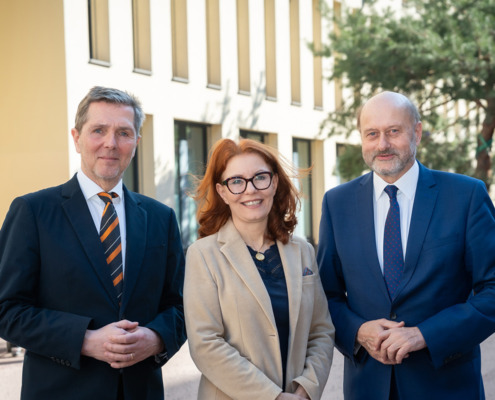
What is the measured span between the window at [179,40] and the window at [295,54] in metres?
4.71

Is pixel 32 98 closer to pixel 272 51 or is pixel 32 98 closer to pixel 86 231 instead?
pixel 272 51

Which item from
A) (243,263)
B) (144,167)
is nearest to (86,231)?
(243,263)

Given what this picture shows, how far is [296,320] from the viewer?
300 centimetres

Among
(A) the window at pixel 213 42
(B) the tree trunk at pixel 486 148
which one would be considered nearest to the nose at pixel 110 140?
(A) the window at pixel 213 42

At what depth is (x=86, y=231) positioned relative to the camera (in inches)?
118

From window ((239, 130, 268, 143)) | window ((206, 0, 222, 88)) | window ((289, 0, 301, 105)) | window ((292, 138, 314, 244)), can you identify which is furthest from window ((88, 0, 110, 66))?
window ((292, 138, 314, 244))

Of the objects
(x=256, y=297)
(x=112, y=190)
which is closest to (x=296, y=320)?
(x=256, y=297)

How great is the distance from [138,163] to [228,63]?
3341 mm

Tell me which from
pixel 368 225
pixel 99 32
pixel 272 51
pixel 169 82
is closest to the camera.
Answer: pixel 368 225

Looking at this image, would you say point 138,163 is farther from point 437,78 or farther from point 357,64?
point 437,78

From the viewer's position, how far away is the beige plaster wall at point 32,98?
11258 mm

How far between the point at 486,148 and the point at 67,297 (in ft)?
42.4

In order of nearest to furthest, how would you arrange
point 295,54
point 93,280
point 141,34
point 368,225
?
point 93,280 → point 368,225 → point 141,34 → point 295,54

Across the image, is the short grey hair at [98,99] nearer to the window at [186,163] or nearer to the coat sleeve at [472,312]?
the coat sleeve at [472,312]
